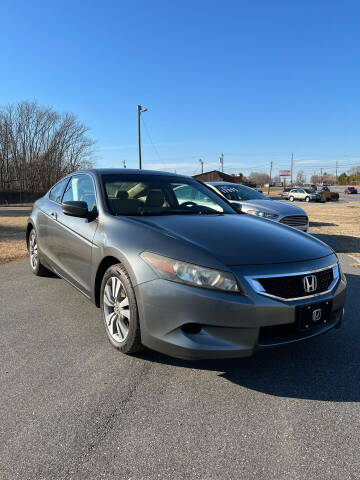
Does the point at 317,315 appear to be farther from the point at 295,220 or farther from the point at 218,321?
the point at 295,220

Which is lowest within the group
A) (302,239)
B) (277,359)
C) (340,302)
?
(277,359)

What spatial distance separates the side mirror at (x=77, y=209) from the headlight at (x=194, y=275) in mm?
1233

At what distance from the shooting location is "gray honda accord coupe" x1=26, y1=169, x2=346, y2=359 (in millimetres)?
2277

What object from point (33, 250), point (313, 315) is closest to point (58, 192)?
point (33, 250)

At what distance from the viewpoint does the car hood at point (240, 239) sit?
2492mm

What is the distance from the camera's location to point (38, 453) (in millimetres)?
1833

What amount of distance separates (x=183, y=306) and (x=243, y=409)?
0.73 meters

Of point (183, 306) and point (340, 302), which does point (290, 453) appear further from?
point (340, 302)

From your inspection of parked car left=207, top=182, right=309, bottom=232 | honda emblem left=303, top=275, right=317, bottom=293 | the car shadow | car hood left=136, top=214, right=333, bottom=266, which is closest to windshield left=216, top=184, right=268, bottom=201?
parked car left=207, top=182, right=309, bottom=232

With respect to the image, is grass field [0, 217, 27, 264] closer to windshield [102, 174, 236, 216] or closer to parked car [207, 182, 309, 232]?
windshield [102, 174, 236, 216]

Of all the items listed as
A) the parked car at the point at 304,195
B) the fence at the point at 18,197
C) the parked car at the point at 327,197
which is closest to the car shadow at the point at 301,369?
the parked car at the point at 327,197

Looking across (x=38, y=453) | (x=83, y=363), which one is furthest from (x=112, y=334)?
(x=38, y=453)

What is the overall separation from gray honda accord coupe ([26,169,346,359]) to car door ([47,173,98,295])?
2cm

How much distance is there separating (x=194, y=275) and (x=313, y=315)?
0.87 metres
